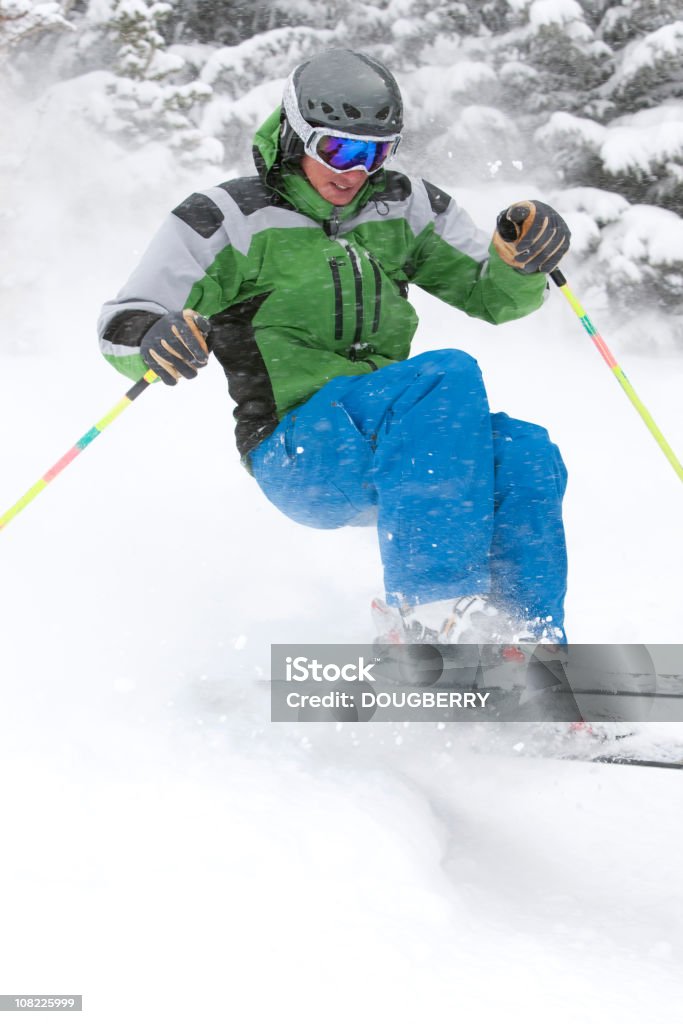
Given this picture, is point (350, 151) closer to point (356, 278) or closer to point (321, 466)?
point (356, 278)

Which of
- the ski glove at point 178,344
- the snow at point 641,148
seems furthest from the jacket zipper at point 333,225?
the snow at point 641,148

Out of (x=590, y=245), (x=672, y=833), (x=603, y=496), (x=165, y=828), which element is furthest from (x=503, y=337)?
(x=165, y=828)

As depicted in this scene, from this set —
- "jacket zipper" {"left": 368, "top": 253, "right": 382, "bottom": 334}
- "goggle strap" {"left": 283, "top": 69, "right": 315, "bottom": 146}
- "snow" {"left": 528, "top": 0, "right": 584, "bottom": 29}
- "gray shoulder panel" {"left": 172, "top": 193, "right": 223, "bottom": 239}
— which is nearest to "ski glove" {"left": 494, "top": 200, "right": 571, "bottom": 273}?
"jacket zipper" {"left": 368, "top": 253, "right": 382, "bottom": 334}

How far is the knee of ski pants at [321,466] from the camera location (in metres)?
2.60

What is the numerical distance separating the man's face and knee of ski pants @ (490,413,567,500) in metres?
0.82

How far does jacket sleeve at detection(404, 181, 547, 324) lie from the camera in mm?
3037

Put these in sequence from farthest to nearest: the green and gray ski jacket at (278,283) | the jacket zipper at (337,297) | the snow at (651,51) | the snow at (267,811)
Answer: the snow at (651,51) < the jacket zipper at (337,297) < the green and gray ski jacket at (278,283) < the snow at (267,811)

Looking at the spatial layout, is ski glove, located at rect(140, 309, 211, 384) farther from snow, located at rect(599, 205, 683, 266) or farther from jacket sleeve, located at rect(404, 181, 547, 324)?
snow, located at rect(599, 205, 683, 266)

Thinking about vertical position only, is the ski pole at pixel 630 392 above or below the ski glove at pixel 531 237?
below

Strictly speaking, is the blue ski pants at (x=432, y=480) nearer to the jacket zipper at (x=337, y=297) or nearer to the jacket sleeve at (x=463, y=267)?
the jacket zipper at (x=337, y=297)

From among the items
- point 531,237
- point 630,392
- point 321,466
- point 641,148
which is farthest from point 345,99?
point 641,148

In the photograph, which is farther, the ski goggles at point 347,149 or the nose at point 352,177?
the nose at point 352,177

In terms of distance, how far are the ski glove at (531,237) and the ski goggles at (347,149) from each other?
400 mm

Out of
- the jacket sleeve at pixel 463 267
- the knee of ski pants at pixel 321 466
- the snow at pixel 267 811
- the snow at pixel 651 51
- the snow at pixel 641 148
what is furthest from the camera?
the snow at pixel 641 148
